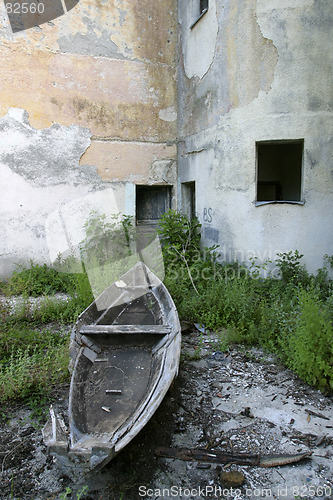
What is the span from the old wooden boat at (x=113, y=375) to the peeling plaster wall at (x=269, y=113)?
227 cm

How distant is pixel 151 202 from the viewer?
868cm

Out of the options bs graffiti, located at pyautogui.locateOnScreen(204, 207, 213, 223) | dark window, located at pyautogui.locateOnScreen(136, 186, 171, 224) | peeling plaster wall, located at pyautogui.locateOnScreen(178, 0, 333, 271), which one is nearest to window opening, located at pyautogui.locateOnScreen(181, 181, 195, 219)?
dark window, located at pyautogui.locateOnScreen(136, 186, 171, 224)

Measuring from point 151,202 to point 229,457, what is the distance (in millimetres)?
6649

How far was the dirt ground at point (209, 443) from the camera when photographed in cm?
254

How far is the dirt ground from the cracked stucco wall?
16.6 ft

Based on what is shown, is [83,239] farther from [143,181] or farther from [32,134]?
[32,134]

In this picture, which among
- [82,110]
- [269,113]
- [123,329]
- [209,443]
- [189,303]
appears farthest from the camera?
[82,110]

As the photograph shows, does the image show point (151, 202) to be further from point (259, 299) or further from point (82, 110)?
point (259, 299)

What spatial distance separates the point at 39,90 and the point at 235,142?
4490mm

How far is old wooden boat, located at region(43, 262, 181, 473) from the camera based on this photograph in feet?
7.77

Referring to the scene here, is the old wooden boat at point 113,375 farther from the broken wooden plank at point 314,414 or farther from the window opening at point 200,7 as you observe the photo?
the window opening at point 200,7

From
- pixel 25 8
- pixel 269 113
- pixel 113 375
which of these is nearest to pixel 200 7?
pixel 269 113

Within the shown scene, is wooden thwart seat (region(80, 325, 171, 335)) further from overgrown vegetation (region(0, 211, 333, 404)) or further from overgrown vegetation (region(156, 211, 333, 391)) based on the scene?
overgrown vegetation (region(156, 211, 333, 391))

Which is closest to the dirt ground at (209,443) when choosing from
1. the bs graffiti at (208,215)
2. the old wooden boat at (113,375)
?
the old wooden boat at (113,375)
